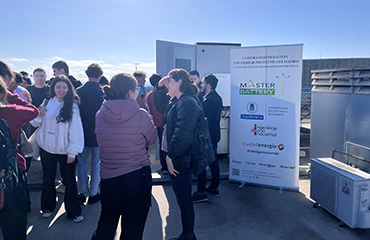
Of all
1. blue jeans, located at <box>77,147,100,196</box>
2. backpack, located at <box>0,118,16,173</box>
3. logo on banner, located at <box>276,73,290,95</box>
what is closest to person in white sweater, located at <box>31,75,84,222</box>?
blue jeans, located at <box>77,147,100,196</box>

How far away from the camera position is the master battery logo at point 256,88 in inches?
151

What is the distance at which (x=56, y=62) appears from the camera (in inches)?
141

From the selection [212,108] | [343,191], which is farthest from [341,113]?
[212,108]

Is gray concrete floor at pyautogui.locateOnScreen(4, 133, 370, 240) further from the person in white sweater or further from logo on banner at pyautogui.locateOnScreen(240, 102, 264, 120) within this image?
logo on banner at pyautogui.locateOnScreen(240, 102, 264, 120)

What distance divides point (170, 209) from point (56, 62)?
248 centimetres

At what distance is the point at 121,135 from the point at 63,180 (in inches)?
57.4

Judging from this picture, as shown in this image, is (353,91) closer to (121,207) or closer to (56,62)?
(121,207)

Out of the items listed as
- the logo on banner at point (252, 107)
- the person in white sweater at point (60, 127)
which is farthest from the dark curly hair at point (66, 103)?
the logo on banner at point (252, 107)

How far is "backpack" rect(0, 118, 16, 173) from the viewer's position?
1.66m

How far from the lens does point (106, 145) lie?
6.47 ft

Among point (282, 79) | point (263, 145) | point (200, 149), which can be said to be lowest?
point (263, 145)

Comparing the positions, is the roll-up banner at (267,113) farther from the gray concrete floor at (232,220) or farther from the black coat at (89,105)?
the black coat at (89,105)

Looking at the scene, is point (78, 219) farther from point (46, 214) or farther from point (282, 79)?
point (282, 79)

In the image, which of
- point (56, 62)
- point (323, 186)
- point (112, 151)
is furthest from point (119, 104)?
point (323, 186)
